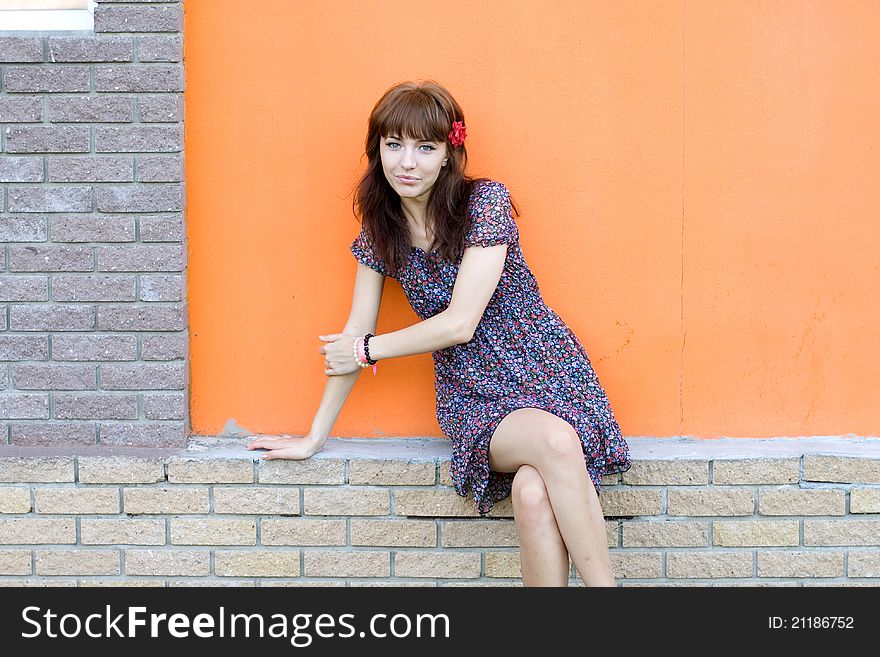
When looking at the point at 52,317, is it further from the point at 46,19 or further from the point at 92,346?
the point at 46,19

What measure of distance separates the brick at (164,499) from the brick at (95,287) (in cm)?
63

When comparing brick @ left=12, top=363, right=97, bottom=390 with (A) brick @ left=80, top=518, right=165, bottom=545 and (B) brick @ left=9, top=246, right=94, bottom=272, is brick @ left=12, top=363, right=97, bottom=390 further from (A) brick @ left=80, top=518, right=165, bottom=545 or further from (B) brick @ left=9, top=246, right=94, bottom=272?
(A) brick @ left=80, top=518, right=165, bottom=545

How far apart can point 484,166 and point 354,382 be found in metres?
0.82

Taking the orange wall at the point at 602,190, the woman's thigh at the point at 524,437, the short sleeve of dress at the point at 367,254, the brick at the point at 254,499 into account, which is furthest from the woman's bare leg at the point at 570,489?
the brick at the point at 254,499

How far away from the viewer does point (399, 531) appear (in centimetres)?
325

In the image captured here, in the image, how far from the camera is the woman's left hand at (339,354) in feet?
10.2

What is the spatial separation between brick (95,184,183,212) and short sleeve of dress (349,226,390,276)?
591 mm

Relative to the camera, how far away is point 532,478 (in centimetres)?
283

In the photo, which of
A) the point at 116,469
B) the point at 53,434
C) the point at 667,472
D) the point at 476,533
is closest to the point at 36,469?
the point at 53,434

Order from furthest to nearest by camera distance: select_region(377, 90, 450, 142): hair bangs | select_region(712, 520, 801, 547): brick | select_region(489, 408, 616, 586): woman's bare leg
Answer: select_region(712, 520, 801, 547): brick
select_region(377, 90, 450, 142): hair bangs
select_region(489, 408, 616, 586): woman's bare leg

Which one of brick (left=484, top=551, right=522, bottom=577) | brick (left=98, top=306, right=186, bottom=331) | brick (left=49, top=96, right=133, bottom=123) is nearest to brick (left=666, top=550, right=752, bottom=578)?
brick (left=484, top=551, right=522, bottom=577)

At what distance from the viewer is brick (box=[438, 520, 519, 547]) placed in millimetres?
3246

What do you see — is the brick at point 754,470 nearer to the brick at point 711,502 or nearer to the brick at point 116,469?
the brick at point 711,502

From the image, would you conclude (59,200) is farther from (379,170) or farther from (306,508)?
(306,508)
